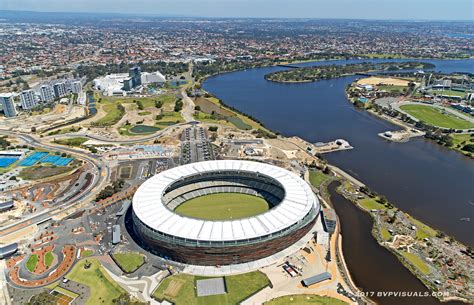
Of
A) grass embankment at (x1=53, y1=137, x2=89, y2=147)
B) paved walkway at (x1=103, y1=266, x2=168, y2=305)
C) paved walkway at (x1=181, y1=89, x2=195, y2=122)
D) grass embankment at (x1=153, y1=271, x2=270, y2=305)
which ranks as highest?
grass embankment at (x1=153, y1=271, x2=270, y2=305)

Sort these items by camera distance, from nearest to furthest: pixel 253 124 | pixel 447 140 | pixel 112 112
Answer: pixel 447 140, pixel 253 124, pixel 112 112

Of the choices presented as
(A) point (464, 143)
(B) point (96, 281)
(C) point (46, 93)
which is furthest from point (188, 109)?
(A) point (464, 143)

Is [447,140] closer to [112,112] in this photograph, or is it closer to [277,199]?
[277,199]

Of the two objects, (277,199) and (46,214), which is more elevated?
(277,199)

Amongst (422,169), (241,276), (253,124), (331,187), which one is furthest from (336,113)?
(241,276)

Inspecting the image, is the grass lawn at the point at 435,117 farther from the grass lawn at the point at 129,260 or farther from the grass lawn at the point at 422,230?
the grass lawn at the point at 129,260

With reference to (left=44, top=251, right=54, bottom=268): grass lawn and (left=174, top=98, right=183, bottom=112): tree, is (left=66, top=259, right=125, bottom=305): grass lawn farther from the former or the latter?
(left=174, top=98, right=183, bottom=112): tree

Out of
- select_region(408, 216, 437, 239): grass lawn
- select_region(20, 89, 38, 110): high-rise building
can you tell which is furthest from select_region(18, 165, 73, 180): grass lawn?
→ select_region(408, 216, 437, 239): grass lawn
